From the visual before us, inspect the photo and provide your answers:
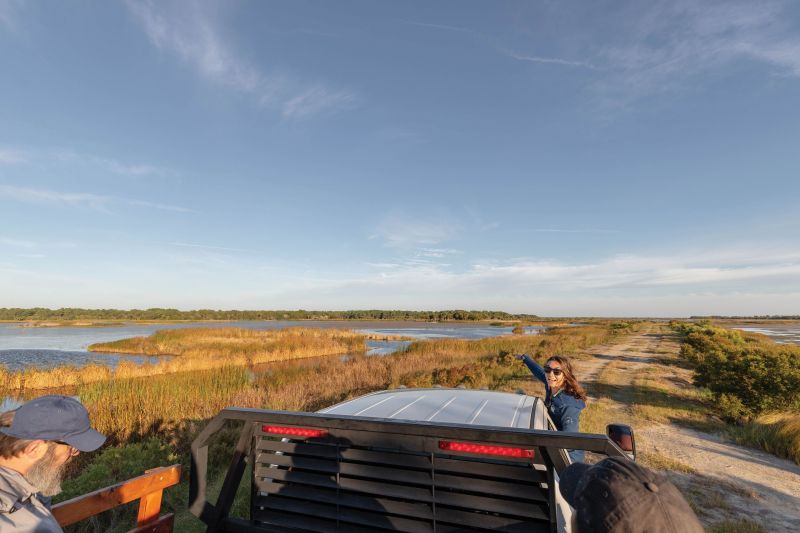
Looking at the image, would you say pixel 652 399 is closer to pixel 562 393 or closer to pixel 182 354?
pixel 562 393

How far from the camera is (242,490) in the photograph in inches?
208

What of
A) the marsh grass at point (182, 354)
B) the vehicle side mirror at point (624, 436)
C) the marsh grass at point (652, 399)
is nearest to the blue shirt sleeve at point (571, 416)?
the vehicle side mirror at point (624, 436)

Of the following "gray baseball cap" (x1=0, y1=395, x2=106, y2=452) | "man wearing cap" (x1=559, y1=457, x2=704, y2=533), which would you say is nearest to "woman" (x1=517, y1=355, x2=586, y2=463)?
"man wearing cap" (x1=559, y1=457, x2=704, y2=533)

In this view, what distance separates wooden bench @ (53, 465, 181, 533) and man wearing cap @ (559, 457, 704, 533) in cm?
243

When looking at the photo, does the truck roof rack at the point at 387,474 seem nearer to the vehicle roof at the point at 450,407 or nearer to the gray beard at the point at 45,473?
the vehicle roof at the point at 450,407

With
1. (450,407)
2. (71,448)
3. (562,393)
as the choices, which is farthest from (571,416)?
(71,448)

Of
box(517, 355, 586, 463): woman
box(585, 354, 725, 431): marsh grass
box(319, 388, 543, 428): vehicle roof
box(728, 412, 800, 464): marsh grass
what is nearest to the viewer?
box(319, 388, 543, 428): vehicle roof

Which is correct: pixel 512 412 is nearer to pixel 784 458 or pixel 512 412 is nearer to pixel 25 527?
pixel 25 527

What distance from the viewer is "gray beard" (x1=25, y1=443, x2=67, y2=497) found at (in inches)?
77.6

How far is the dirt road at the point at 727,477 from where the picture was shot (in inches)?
196

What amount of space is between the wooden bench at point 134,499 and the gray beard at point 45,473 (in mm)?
139

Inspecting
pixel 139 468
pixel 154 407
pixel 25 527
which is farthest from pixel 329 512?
pixel 154 407

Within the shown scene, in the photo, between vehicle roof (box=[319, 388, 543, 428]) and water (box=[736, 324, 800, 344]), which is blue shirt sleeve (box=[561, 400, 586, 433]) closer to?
vehicle roof (box=[319, 388, 543, 428])

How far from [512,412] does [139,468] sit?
6108 mm
